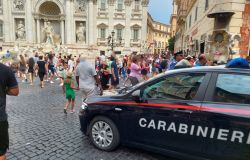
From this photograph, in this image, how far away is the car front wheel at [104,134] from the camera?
4.14 metres

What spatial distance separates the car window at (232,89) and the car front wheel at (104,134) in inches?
79.4

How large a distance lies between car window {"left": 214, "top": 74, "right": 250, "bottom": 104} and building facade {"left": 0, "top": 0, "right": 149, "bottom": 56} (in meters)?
38.6

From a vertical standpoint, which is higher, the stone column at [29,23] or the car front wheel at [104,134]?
the stone column at [29,23]

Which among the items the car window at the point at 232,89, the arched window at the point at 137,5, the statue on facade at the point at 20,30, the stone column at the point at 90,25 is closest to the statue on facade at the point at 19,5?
the statue on facade at the point at 20,30

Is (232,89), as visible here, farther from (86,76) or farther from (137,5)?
(137,5)

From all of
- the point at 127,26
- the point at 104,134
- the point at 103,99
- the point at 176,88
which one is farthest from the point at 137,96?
the point at 127,26

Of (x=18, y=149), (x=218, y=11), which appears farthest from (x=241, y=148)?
(x=218, y=11)

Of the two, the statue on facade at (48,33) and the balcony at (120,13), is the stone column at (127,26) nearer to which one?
the balcony at (120,13)

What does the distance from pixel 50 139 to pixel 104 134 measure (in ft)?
4.56

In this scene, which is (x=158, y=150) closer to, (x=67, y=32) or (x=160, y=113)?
(x=160, y=113)

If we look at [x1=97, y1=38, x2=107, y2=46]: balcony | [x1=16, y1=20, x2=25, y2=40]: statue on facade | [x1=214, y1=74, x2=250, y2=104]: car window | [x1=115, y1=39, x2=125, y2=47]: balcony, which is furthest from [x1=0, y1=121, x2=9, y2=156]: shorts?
[x1=16, y1=20, x2=25, y2=40]: statue on facade

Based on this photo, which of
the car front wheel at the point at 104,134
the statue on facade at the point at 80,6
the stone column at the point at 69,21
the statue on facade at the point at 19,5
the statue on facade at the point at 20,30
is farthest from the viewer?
the statue on facade at the point at 80,6

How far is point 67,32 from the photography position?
136 ft

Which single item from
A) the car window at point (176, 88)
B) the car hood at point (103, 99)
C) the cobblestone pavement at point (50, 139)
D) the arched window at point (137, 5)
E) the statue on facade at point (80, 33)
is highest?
the arched window at point (137, 5)
